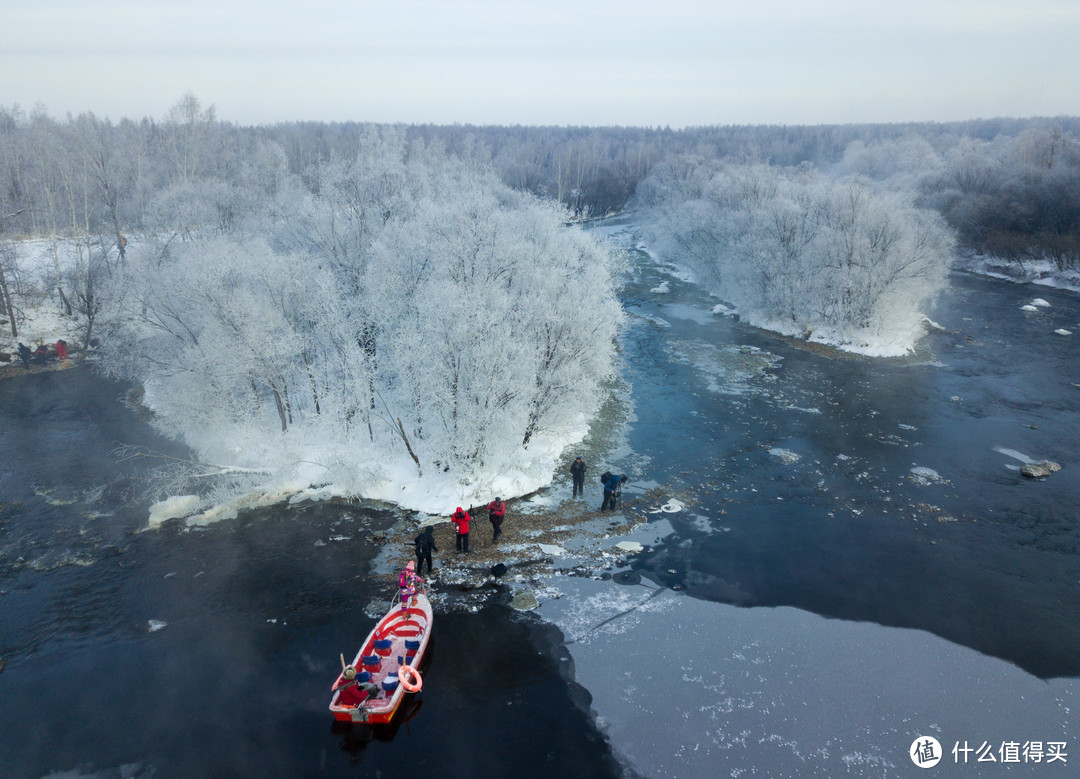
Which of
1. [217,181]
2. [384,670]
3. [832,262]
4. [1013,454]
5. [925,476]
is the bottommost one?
[384,670]

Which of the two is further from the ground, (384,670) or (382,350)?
(382,350)

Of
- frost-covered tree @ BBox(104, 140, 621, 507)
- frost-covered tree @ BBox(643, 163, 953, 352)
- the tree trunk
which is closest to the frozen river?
frost-covered tree @ BBox(104, 140, 621, 507)

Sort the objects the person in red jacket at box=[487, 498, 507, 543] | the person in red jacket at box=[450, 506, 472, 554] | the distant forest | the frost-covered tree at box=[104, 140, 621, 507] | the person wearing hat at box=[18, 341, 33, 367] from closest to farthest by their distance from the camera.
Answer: the person in red jacket at box=[450, 506, 472, 554] → the person in red jacket at box=[487, 498, 507, 543] → the frost-covered tree at box=[104, 140, 621, 507] → the person wearing hat at box=[18, 341, 33, 367] → the distant forest

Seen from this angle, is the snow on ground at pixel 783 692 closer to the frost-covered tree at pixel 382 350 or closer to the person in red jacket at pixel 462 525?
the person in red jacket at pixel 462 525

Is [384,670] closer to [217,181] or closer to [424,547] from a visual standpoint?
[424,547]

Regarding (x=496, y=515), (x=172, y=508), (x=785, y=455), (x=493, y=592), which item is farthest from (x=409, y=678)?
(x=785, y=455)

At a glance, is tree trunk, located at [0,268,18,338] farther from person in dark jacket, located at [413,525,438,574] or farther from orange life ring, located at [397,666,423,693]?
orange life ring, located at [397,666,423,693]

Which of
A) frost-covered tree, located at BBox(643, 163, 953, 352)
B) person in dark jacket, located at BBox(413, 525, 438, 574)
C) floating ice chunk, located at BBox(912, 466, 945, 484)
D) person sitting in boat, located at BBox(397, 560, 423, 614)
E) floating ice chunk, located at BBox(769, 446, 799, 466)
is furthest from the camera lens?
frost-covered tree, located at BBox(643, 163, 953, 352)

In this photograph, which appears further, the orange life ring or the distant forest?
Answer: the distant forest
